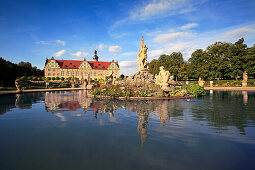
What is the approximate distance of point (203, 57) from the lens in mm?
49438

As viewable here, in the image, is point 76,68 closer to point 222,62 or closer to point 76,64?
point 76,64

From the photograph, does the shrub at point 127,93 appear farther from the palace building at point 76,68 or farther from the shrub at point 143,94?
the palace building at point 76,68

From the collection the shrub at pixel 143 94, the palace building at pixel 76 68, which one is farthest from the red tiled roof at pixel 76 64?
the shrub at pixel 143 94

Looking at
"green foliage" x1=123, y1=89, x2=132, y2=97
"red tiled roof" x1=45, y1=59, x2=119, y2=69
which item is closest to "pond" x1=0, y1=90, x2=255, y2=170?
"green foliage" x1=123, y1=89, x2=132, y2=97

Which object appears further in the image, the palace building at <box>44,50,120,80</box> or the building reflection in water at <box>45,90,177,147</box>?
the palace building at <box>44,50,120,80</box>

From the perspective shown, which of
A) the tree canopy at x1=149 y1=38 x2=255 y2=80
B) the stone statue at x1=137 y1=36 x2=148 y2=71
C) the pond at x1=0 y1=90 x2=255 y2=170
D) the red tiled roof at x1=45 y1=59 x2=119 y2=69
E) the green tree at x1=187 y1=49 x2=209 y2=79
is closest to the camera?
the pond at x1=0 y1=90 x2=255 y2=170

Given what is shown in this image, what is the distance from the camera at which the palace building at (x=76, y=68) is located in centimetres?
7256

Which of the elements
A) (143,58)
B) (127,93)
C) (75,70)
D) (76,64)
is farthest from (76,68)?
(127,93)

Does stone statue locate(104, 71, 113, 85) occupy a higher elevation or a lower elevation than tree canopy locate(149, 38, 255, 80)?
lower

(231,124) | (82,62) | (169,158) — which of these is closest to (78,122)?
(169,158)

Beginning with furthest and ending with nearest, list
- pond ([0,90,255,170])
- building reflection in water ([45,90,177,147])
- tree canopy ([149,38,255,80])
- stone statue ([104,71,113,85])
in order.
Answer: tree canopy ([149,38,255,80]) → stone statue ([104,71,113,85]) → building reflection in water ([45,90,177,147]) → pond ([0,90,255,170])

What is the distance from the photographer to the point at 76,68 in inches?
3004

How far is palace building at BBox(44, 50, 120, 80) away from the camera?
72562 mm

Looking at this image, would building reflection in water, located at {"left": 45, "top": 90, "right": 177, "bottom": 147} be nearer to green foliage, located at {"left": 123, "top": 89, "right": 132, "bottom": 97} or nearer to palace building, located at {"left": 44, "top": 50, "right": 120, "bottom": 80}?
green foliage, located at {"left": 123, "top": 89, "right": 132, "bottom": 97}
